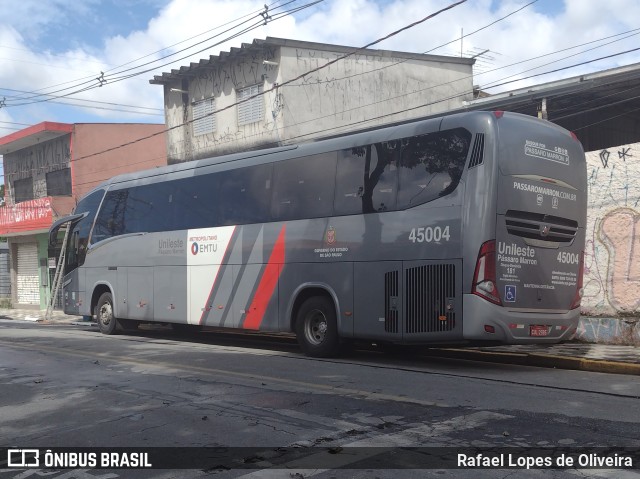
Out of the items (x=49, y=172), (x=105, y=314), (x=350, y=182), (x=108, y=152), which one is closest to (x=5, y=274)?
(x=49, y=172)

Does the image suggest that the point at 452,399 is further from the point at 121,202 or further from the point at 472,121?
the point at 121,202

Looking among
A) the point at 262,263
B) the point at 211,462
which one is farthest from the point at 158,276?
the point at 211,462

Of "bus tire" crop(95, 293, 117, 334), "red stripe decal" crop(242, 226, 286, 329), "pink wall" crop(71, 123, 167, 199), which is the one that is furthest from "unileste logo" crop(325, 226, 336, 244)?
"pink wall" crop(71, 123, 167, 199)

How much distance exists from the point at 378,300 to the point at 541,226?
2.79 meters

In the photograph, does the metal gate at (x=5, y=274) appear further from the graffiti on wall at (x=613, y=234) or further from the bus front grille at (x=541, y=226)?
the bus front grille at (x=541, y=226)

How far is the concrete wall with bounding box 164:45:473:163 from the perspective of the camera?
24.9m

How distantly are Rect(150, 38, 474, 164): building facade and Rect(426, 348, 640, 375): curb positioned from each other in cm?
1245

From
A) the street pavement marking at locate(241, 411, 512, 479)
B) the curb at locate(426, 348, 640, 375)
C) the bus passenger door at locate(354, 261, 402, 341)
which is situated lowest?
the curb at locate(426, 348, 640, 375)

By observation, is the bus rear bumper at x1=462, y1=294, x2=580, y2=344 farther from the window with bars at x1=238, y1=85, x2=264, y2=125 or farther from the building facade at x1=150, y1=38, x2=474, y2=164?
the window with bars at x1=238, y1=85, x2=264, y2=125

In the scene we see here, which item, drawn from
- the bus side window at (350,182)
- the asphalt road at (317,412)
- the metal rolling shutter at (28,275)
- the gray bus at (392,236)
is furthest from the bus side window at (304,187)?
the metal rolling shutter at (28,275)

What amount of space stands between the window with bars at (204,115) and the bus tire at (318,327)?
16651 millimetres

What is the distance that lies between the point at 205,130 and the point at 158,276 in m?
13.2

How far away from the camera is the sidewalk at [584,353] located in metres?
10.2

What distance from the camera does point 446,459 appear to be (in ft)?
17.5
